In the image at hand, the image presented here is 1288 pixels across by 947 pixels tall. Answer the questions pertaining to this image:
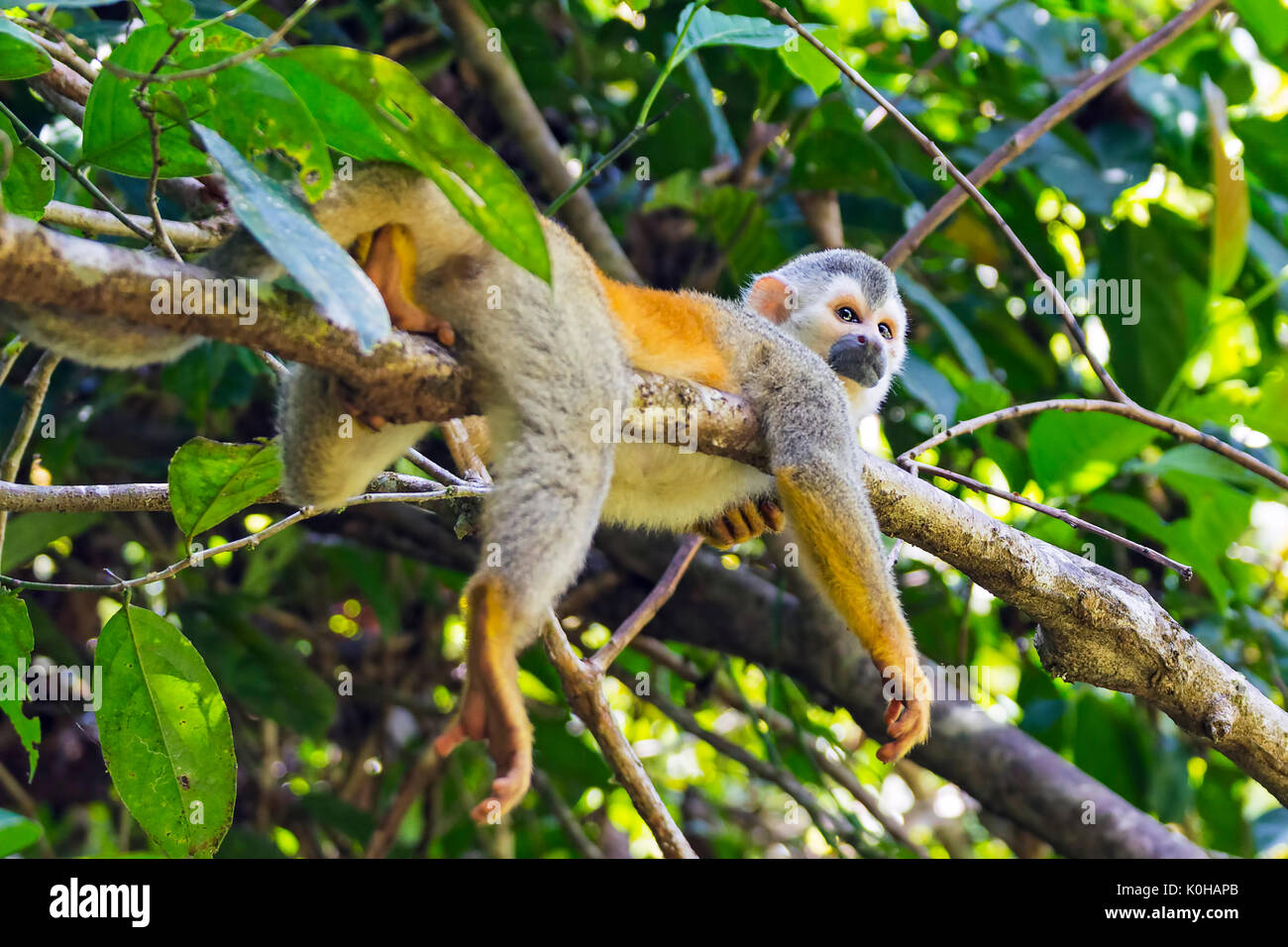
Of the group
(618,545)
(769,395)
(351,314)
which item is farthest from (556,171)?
(351,314)

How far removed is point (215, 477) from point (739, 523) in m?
1.72

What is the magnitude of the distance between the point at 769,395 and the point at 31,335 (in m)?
1.98

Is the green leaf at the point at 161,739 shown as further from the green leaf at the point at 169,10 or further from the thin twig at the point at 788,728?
the thin twig at the point at 788,728

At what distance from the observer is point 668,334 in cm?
323

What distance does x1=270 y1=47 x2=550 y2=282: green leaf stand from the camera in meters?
2.08

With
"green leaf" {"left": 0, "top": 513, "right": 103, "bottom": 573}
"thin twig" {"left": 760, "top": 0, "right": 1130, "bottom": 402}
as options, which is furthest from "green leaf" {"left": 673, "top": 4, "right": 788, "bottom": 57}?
"green leaf" {"left": 0, "top": 513, "right": 103, "bottom": 573}

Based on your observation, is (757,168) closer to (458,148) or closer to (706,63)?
(706,63)

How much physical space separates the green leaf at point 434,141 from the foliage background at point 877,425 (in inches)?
105

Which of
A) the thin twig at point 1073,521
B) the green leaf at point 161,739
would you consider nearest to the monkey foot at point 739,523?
the thin twig at point 1073,521

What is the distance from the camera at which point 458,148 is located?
6.88 feet

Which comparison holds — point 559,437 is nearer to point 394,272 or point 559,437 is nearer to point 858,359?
point 394,272

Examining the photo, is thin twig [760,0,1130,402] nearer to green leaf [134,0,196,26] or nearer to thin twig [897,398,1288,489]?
thin twig [897,398,1288,489]

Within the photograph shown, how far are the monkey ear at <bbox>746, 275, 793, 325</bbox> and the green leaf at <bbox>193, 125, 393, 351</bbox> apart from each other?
103 inches

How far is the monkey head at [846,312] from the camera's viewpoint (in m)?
4.11
